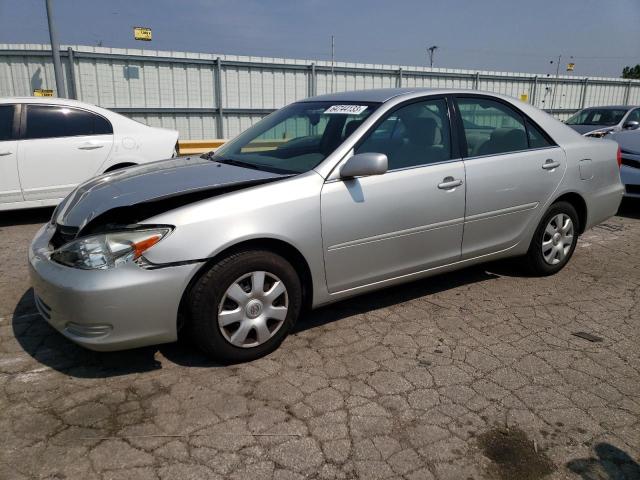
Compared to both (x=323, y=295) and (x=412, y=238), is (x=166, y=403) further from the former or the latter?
(x=412, y=238)

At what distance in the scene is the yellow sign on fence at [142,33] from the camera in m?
11.2

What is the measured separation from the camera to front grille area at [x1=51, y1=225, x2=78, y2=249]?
2.94m

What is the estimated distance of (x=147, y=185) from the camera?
317 centimetres

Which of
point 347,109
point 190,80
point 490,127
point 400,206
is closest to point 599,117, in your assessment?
point 490,127

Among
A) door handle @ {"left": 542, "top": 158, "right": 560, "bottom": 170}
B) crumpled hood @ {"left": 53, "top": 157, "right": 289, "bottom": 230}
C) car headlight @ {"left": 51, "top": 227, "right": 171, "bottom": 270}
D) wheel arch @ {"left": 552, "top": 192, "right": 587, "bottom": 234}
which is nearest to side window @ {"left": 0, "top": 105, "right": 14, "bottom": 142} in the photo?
crumpled hood @ {"left": 53, "top": 157, "right": 289, "bottom": 230}

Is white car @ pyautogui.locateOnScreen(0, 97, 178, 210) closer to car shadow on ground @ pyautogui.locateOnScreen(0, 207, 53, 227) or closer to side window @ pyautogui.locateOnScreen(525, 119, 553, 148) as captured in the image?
car shadow on ground @ pyautogui.locateOnScreen(0, 207, 53, 227)

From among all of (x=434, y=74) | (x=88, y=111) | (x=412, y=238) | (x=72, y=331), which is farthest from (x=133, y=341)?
(x=434, y=74)

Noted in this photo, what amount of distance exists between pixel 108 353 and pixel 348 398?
4.93 ft

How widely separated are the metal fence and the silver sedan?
21.9 ft

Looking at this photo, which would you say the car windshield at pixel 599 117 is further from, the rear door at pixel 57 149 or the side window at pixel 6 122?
the side window at pixel 6 122

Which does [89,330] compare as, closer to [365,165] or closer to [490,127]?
[365,165]

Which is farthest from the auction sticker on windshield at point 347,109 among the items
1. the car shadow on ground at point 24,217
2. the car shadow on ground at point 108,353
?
the car shadow on ground at point 24,217

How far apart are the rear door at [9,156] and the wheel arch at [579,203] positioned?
5837 millimetres

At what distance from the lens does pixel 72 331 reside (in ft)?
8.98
